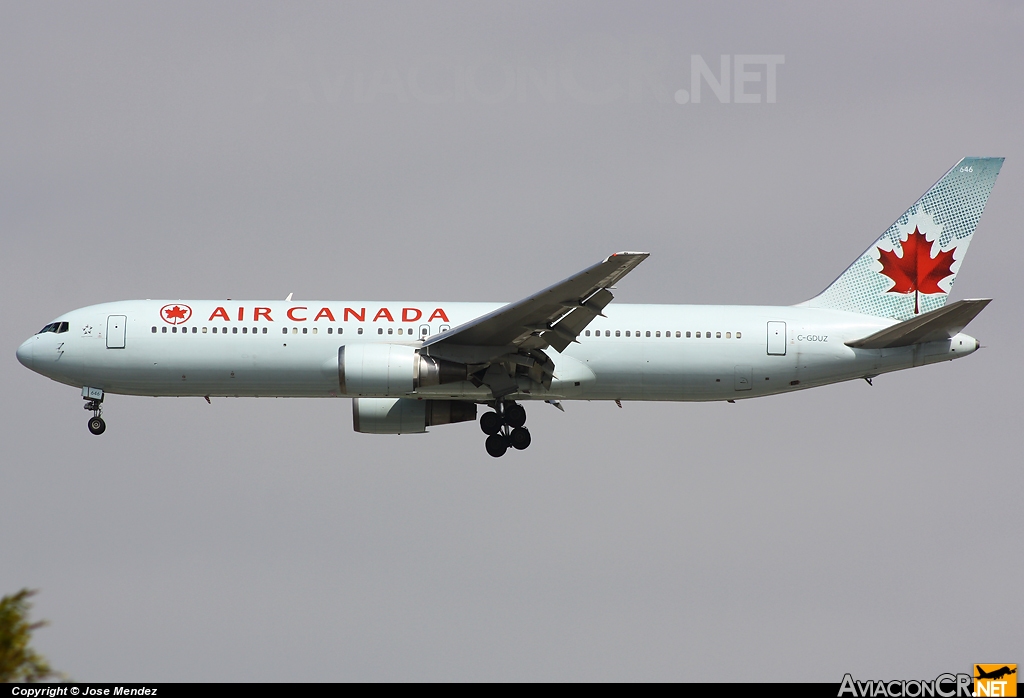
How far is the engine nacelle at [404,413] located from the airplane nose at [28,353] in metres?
9.28

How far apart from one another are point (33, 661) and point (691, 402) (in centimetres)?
2640

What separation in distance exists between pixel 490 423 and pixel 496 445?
0.81m

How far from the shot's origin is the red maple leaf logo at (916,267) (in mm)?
37781

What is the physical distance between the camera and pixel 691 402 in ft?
120

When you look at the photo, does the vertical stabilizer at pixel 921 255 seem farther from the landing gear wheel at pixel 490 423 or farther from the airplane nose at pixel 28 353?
the airplane nose at pixel 28 353

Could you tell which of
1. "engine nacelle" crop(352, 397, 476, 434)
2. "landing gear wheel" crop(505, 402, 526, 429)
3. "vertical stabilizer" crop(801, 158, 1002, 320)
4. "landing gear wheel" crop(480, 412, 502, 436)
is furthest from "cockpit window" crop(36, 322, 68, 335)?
"vertical stabilizer" crop(801, 158, 1002, 320)

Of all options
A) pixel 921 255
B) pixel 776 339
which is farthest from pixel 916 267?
pixel 776 339

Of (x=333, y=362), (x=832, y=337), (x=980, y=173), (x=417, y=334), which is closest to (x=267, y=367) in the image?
(x=333, y=362)

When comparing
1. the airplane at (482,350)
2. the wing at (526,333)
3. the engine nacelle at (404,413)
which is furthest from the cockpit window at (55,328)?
the wing at (526,333)

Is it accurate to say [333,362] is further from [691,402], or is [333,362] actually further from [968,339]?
[968,339]

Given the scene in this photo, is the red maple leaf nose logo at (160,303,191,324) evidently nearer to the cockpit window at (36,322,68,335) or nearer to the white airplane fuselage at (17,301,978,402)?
the white airplane fuselage at (17,301,978,402)

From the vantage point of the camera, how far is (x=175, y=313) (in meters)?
35.5

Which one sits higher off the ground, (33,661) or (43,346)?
(43,346)

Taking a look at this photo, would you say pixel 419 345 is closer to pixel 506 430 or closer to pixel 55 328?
pixel 506 430
